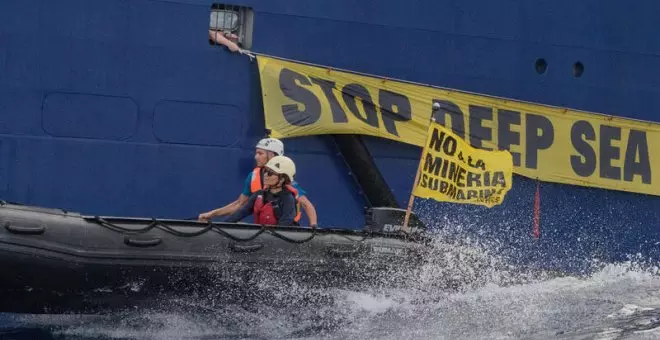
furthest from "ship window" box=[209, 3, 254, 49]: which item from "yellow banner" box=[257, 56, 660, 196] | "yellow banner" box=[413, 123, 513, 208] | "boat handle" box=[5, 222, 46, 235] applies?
"boat handle" box=[5, 222, 46, 235]

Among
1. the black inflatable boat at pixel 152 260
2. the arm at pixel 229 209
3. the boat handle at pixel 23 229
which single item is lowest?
the black inflatable boat at pixel 152 260

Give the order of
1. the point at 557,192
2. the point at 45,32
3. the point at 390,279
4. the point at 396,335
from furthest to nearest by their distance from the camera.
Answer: the point at 557,192, the point at 45,32, the point at 390,279, the point at 396,335

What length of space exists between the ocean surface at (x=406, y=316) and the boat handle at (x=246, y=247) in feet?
0.99

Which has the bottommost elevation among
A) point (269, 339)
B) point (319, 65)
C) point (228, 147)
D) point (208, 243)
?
point (269, 339)

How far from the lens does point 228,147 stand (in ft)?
42.4

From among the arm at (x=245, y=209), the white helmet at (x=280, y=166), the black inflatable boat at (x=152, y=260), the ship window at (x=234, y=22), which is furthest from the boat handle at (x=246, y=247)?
the ship window at (x=234, y=22)

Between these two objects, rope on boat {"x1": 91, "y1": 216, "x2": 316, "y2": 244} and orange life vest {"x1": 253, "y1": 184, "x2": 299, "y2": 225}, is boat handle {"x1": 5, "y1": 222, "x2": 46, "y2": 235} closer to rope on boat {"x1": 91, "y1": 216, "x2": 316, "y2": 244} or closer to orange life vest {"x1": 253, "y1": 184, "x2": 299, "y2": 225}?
rope on boat {"x1": 91, "y1": 216, "x2": 316, "y2": 244}

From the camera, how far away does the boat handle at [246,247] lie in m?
9.64

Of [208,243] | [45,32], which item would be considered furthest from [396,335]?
[45,32]

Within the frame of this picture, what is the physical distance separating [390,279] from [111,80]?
3920mm

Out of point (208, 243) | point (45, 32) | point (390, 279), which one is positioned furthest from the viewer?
point (45, 32)

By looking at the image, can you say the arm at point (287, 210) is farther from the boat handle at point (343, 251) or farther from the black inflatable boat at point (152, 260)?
the boat handle at point (343, 251)

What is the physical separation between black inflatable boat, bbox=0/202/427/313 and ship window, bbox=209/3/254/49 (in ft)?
11.5

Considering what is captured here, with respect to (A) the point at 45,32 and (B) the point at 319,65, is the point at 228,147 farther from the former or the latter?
(A) the point at 45,32
